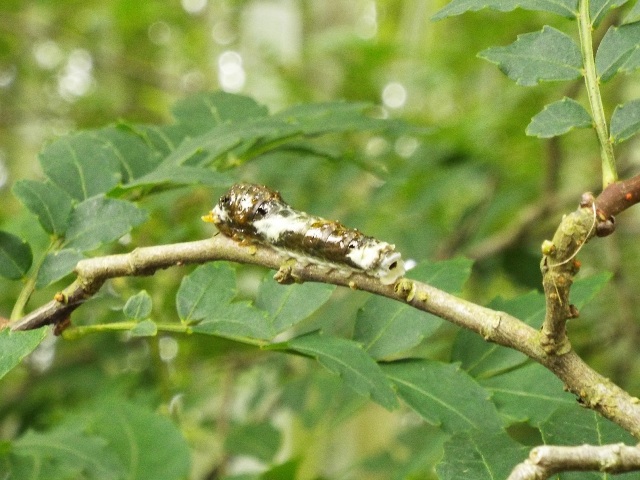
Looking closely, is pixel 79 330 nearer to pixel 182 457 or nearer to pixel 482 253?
pixel 182 457

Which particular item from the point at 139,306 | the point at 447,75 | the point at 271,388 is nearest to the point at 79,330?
the point at 139,306

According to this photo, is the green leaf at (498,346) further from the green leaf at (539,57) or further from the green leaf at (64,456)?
the green leaf at (64,456)

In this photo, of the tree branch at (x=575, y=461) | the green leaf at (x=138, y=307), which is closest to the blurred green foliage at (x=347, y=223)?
the green leaf at (x=138, y=307)

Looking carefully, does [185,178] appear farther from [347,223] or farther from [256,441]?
[347,223]

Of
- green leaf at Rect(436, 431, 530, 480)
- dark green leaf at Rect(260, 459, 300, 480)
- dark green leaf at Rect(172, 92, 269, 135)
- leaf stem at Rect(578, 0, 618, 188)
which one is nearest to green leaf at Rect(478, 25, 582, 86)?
leaf stem at Rect(578, 0, 618, 188)

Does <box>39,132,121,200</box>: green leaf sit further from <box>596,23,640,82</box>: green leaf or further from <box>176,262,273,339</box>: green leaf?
<box>596,23,640,82</box>: green leaf

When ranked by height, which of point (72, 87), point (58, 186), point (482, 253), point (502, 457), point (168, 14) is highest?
point (72, 87)
